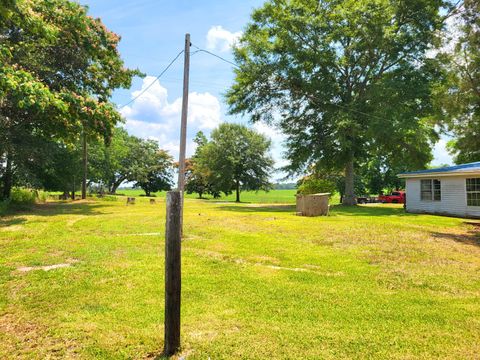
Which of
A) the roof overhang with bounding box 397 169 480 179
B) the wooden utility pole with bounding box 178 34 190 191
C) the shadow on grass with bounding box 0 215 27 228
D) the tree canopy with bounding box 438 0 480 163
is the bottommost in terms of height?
the shadow on grass with bounding box 0 215 27 228

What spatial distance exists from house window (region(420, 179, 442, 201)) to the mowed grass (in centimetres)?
1278

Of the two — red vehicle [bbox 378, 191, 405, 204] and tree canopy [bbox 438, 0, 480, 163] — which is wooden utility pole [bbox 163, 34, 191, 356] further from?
red vehicle [bbox 378, 191, 405, 204]

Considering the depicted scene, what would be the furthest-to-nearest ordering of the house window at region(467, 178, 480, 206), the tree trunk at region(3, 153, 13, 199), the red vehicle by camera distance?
the red vehicle
the tree trunk at region(3, 153, 13, 199)
the house window at region(467, 178, 480, 206)

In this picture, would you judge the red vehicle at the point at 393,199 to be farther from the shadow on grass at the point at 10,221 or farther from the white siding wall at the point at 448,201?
the shadow on grass at the point at 10,221

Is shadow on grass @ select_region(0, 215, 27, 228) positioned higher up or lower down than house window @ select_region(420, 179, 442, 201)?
lower down

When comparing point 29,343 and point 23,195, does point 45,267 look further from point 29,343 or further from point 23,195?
point 23,195

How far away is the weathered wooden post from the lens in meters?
3.58

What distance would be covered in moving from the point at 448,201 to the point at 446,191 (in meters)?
0.59

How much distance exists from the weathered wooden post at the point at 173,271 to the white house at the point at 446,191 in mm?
19737

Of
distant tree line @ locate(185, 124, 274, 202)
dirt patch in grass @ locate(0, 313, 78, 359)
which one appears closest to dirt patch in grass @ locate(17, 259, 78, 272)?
dirt patch in grass @ locate(0, 313, 78, 359)

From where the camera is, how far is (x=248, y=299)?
5.05 m

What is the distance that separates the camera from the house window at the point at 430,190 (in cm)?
2098

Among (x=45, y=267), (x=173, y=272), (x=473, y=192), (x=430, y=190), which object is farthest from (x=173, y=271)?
(x=430, y=190)

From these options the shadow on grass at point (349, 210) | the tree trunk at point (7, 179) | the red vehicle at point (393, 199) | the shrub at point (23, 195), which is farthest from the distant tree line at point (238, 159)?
the tree trunk at point (7, 179)
